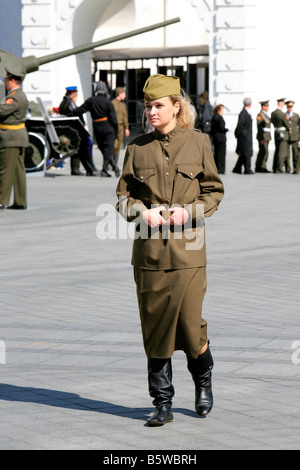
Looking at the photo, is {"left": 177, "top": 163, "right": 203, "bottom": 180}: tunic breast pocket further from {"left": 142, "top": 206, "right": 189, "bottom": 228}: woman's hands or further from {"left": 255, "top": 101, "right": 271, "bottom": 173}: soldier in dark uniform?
{"left": 255, "top": 101, "right": 271, "bottom": 173}: soldier in dark uniform

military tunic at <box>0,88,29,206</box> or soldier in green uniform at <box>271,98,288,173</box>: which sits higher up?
military tunic at <box>0,88,29,206</box>

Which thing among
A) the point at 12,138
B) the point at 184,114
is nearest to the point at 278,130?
the point at 12,138

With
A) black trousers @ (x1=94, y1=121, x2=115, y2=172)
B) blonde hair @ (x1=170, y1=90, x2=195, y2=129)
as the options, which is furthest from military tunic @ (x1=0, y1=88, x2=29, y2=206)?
blonde hair @ (x1=170, y1=90, x2=195, y2=129)

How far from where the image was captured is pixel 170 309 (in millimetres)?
4926

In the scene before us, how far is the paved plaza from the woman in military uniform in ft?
1.00

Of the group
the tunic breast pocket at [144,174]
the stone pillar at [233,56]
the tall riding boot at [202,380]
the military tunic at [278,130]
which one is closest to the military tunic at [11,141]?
the tunic breast pocket at [144,174]

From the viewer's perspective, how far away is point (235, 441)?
15.3ft

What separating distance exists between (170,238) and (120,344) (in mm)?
1866

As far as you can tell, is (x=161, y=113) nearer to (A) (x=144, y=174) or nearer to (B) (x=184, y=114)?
(B) (x=184, y=114)

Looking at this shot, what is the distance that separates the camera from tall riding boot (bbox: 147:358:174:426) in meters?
4.93

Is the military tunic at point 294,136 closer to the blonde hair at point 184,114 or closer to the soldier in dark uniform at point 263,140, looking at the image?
the soldier in dark uniform at point 263,140

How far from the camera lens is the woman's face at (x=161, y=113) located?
4980 mm

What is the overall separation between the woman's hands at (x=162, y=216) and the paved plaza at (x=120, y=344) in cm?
92

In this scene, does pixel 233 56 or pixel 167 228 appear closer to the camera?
pixel 167 228
